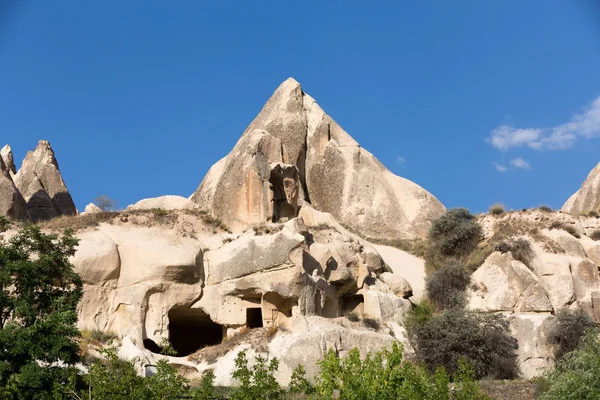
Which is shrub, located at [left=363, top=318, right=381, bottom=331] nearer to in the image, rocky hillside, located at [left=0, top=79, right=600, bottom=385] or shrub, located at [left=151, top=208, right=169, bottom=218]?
rocky hillside, located at [left=0, top=79, right=600, bottom=385]

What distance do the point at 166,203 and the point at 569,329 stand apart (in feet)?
48.7

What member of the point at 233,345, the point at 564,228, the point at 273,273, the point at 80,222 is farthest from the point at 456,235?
the point at 80,222

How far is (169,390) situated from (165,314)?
35.3 ft

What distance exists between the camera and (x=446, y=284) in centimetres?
2967

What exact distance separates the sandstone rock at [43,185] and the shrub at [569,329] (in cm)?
2161

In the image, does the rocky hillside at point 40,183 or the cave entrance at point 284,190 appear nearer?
the cave entrance at point 284,190

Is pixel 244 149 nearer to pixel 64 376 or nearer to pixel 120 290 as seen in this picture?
pixel 120 290

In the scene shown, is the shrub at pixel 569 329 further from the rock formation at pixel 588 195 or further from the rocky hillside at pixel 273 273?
the rock formation at pixel 588 195

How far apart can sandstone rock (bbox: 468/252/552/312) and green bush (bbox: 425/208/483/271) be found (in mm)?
2355

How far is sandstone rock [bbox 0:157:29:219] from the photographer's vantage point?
31.8 meters

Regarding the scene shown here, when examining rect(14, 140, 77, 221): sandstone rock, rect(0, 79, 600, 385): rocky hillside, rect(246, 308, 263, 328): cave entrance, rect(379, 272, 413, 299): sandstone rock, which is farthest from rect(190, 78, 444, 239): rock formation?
rect(246, 308, 263, 328): cave entrance

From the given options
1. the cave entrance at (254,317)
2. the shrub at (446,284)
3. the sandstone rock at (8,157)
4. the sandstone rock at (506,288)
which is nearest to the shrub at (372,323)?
the cave entrance at (254,317)

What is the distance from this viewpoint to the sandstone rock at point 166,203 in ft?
103

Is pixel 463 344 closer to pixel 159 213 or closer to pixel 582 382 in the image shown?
pixel 582 382
